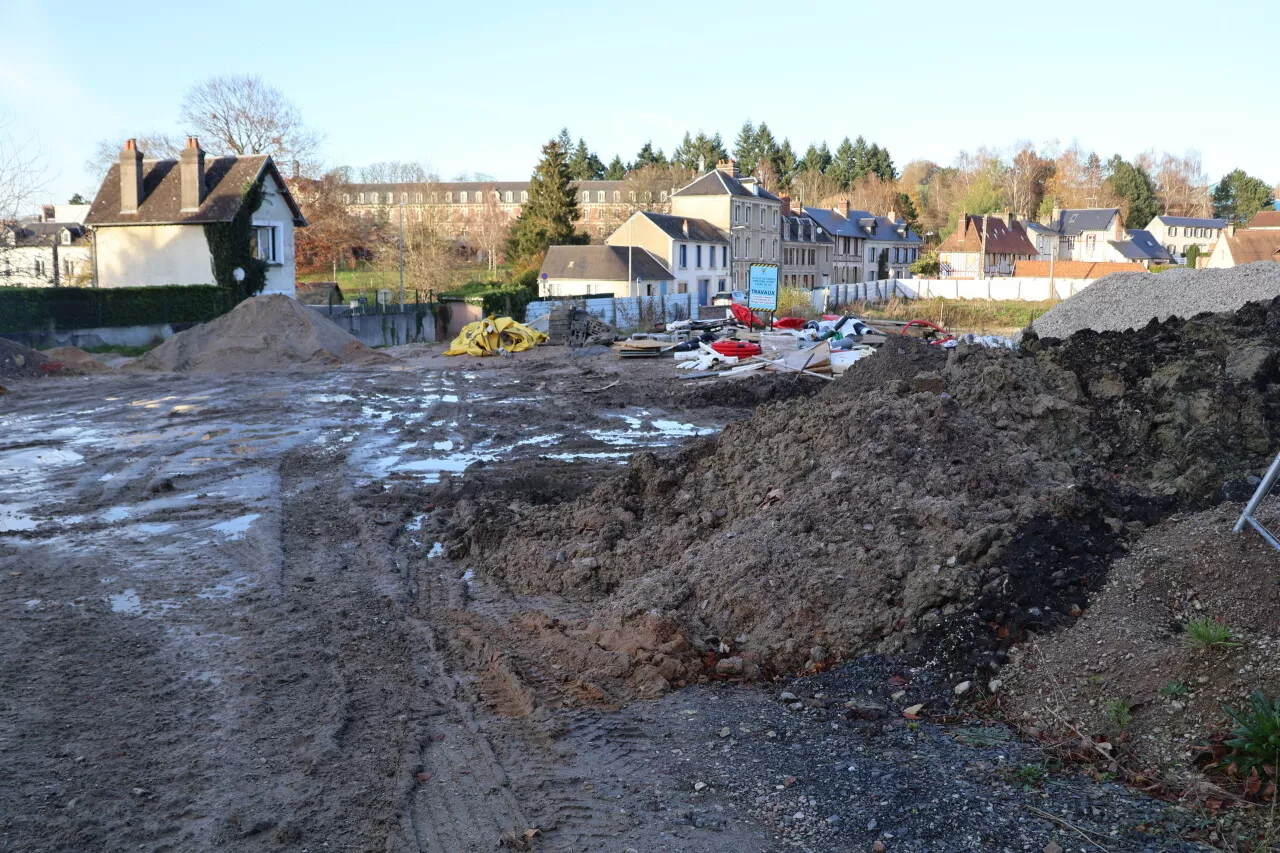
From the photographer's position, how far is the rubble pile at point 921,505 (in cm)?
695

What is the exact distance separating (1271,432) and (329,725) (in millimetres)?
8456

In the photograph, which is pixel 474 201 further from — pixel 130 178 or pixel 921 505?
pixel 921 505

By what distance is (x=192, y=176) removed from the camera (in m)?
38.5

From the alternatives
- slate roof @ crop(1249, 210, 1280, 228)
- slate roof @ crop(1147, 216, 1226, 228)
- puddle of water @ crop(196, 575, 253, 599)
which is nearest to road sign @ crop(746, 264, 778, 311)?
puddle of water @ crop(196, 575, 253, 599)

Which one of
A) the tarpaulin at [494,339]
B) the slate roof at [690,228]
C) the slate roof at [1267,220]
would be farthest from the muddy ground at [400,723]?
the slate roof at [1267,220]

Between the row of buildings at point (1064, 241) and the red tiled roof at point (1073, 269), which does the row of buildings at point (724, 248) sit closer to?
the row of buildings at point (1064, 241)

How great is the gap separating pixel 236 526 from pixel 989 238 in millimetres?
84587

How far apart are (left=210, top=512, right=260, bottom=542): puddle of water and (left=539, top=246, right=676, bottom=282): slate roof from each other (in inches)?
1764

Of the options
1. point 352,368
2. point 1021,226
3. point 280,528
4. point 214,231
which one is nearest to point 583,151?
point 1021,226

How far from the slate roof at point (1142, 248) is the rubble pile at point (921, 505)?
288 ft

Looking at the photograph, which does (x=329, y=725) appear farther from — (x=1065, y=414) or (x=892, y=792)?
(x=1065, y=414)

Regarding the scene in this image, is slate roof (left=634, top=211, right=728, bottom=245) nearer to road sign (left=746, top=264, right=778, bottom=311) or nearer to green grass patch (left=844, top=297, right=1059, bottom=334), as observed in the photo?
green grass patch (left=844, top=297, right=1059, bottom=334)

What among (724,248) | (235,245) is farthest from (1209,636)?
(724,248)

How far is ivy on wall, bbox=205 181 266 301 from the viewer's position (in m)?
37.8
